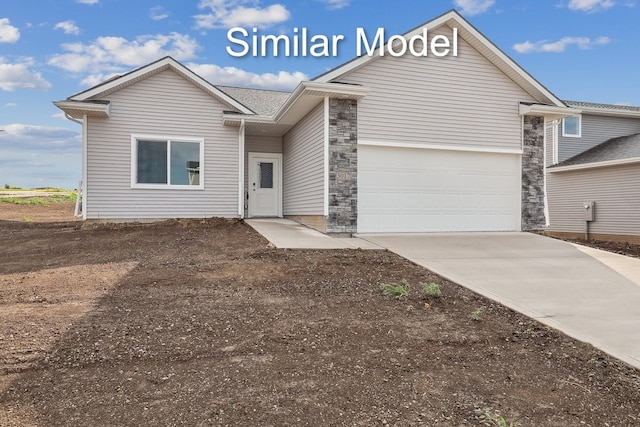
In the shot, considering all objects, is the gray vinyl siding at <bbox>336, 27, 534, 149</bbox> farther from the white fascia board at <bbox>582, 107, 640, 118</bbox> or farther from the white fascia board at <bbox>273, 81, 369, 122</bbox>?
the white fascia board at <bbox>582, 107, 640, 118</bbox>

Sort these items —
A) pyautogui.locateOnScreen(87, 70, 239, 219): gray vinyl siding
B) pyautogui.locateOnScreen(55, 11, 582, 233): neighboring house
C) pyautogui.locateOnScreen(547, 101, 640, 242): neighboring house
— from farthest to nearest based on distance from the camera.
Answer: pyautogui.locateOnScreen(547, 101, 640, 242): neighboring house
pyautogui.locateOnScreen(87, 70, 239, 219): gray vinyl siding
pyautogui.locateOnScreen(55, 11, 582, 233): neighboring house

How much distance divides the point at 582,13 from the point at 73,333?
1771 cm

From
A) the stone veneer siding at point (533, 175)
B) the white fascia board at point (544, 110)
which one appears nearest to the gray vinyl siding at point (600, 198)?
the white fascia board at point (544, 110)

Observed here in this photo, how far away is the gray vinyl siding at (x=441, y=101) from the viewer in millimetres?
10664

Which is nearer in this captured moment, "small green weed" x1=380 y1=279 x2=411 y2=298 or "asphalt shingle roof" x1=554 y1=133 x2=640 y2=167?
"small green weed" x1=380 y1=279 x2=411 y2=298

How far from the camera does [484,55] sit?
11.5m

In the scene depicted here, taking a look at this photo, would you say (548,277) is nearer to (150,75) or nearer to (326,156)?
(326,156)

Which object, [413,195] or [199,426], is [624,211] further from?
[199,426]

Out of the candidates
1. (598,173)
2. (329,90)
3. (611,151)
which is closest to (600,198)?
(598,173)

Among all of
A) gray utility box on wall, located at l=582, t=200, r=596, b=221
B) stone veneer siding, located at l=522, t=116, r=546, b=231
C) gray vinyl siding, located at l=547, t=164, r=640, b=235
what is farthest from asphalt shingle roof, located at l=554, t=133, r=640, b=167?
stone veneer siding, located at l=522, t=116, r=546, b=231

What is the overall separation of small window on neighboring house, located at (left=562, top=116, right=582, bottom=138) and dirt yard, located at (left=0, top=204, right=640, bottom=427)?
16.3m

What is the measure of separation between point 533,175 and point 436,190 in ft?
10.1

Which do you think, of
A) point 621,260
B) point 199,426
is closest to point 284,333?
point 199,426

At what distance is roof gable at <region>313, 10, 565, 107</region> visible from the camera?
1033 cm
